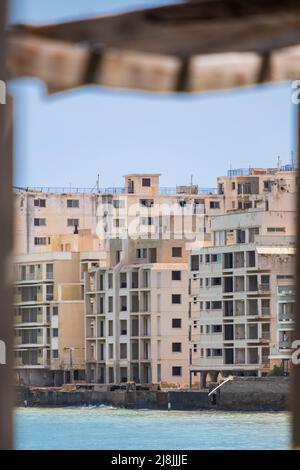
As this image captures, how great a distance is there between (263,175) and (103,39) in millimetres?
58414

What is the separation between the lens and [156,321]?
56062 millimetres

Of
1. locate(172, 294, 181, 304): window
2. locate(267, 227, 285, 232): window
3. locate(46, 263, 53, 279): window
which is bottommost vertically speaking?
locate(172, 294, 181, 304): window

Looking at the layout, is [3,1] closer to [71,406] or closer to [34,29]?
[34,29]

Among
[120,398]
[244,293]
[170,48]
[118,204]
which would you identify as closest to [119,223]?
[118,204]

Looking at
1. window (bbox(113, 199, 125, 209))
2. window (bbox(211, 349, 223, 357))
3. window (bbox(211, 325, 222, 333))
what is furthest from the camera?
window (bbox(113, 199, 125, 209))

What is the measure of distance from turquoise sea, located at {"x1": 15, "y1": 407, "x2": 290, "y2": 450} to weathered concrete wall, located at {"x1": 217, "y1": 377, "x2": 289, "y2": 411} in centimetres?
47

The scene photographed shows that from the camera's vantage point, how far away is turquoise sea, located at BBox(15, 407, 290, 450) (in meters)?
47.9

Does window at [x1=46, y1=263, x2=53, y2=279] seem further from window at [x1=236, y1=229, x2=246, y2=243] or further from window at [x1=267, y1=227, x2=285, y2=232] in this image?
window at [x1=267, y1=227, x2=285, y2=232]

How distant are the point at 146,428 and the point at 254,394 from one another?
341 cm

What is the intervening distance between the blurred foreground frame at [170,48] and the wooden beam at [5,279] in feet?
1.14

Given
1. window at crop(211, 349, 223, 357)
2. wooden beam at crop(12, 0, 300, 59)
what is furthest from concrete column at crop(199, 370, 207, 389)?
wooden beam at crop(12, 0, 300, 59)

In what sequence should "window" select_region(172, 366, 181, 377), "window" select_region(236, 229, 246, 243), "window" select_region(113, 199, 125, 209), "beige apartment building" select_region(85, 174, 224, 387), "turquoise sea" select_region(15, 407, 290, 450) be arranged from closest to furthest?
"turquoise sea" select_region(15, 407, 290, 450) → "window" select_region(172, 366, 181, 377) → "window" select_region(236, 229, 246, 243) → "beige apartment building" select_region(85, 174, 224, 387) → "window" select_region(113, 199, 125, 209)

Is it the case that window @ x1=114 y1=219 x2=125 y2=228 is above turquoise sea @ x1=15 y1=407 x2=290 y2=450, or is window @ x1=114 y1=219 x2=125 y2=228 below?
above

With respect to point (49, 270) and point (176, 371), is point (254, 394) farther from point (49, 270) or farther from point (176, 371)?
point (49, 270)
